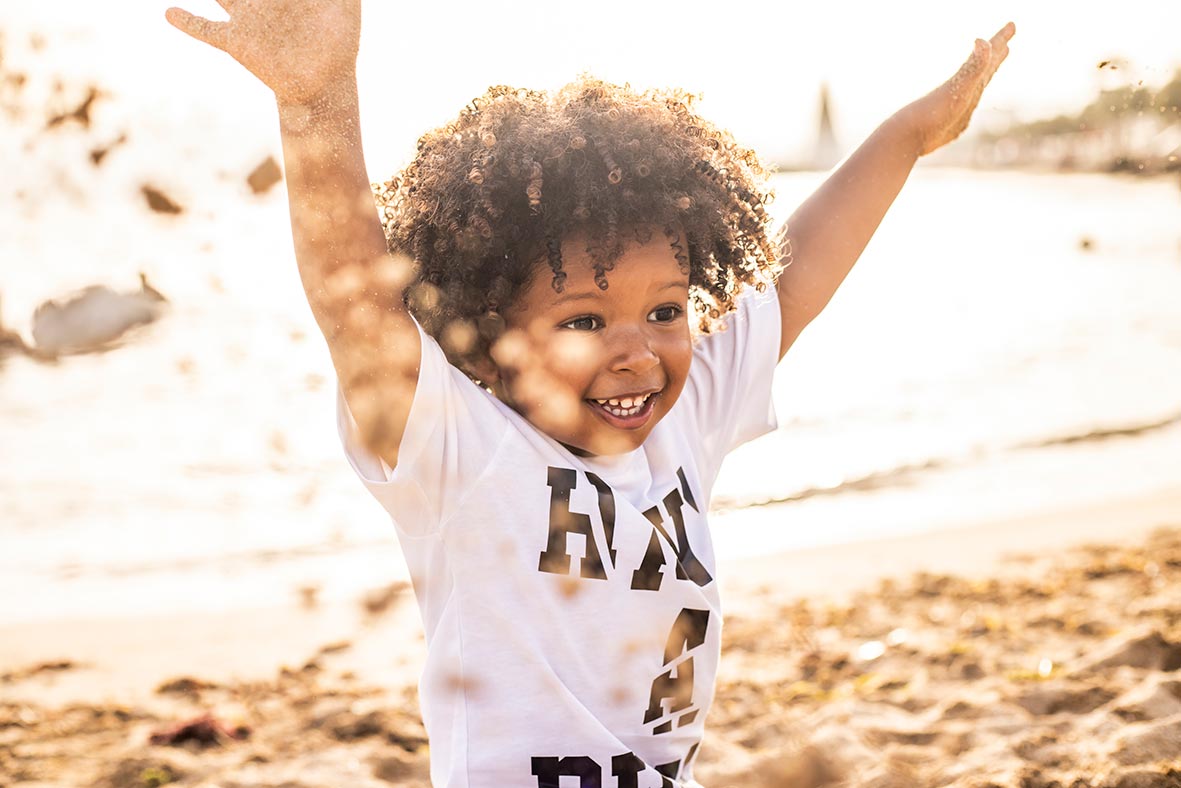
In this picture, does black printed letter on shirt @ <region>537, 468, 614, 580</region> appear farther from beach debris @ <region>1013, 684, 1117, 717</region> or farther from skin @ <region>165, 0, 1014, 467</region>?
beach debris @ <region>1013, 684, 1117, 717</region>

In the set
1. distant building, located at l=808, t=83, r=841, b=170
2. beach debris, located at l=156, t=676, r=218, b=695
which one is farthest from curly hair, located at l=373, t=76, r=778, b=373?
distant building, located at l=808, t=83, r=841, b=170

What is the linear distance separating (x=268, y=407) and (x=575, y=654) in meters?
6.33

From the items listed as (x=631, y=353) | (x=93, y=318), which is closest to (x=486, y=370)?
(x=631, y=353)

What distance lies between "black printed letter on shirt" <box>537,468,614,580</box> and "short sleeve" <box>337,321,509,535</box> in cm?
13

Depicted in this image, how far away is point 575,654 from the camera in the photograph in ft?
5.98

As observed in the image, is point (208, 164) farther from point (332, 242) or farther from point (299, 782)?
point (332, 242)

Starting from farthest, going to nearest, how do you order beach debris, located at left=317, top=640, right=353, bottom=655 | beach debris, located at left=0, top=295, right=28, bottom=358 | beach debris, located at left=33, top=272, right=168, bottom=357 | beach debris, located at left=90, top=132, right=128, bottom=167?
beach debris, located at left=0, top=295, right=28, bottom=358, beach debris, located at left=33, top=272, right=168, bottom=357, beach debris, located at left=317, top=640, right=353, bottom=655, beach debris, located at left=90, top=132, right=128, bottom=167

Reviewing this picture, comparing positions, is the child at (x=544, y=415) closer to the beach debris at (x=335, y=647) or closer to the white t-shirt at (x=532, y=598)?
the white t-shirt at (x=532, y=598)

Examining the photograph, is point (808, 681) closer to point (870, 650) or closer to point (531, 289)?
point (870, 650)

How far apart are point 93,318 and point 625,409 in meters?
7.13

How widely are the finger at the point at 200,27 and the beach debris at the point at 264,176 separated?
2.58m

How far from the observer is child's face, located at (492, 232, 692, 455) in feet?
5.99

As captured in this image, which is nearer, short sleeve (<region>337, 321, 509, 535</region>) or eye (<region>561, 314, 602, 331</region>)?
short sleeve (<region>337, 321, 509, 535</region>)

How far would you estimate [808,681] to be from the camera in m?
4.02
